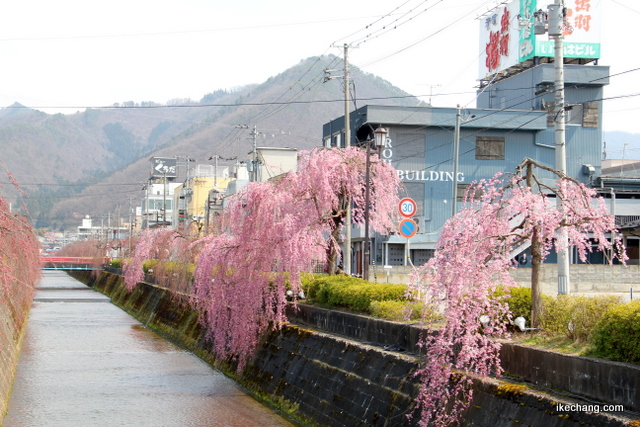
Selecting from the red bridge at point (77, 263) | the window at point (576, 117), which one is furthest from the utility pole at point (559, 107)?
the red bridge at point (77, 263)

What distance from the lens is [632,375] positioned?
9406mm

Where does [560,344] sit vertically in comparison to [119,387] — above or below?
above

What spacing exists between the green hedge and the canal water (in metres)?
3.66

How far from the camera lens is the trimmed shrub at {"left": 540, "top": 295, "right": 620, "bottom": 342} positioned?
1155cm

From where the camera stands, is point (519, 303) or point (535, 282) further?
point (519, 303)

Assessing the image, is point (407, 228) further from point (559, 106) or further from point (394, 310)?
point (559, 106)

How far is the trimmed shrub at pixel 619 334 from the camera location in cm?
982

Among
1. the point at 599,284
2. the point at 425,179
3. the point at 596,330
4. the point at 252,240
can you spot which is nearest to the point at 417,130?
the point at 425,179

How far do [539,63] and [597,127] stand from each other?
6.28 meters

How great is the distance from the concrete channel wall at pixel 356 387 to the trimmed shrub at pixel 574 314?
1474mm

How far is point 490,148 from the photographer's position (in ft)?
161

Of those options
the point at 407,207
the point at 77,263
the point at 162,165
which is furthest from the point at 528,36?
the point at 162,165

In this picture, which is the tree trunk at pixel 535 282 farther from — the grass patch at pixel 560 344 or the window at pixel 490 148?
the window at pixel 490 148

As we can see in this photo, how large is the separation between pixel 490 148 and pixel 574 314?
3843 centimetres
